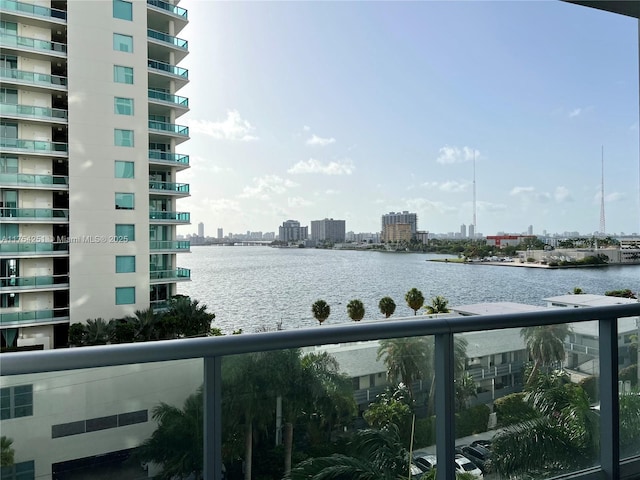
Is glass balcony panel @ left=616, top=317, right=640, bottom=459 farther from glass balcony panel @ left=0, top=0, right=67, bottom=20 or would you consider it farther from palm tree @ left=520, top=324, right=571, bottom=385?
glass balcony panel @ left=0, top=0, right=67, bottom=20

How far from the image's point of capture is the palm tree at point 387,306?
1556cm

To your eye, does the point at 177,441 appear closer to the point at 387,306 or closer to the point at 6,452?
the point at 6,452

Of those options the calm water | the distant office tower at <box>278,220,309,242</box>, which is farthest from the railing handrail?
the distant office tower at <box>278,220,309,242</box>

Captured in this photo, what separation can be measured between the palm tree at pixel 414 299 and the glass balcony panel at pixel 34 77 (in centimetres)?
1298

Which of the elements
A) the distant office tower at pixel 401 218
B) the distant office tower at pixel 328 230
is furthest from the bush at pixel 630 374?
the distant office tower at pixel 401 218

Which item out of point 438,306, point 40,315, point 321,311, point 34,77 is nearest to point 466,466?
point 321,311

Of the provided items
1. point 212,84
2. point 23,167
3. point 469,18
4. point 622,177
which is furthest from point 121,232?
point 622,177

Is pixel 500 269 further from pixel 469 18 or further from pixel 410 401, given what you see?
pixel 410 401

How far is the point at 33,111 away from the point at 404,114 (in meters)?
13.8

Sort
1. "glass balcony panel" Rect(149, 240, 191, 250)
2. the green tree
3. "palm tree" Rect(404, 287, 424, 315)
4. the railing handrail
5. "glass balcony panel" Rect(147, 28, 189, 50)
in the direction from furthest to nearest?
"palm tree" Rect(404, 287, 424, 315) → "glass balcony panel" Rect(147, 28, 189, 50) → the green tree → "glass balcony panel" Rect(149, 240, 191, 250) → the railing handrail

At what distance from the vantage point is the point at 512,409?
115 cm

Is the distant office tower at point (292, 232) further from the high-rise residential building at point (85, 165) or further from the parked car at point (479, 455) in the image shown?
the parked car at point (479, 455)

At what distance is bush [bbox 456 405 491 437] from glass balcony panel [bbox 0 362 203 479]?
59cm

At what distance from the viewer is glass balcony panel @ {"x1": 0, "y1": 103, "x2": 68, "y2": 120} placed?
12723 mm
